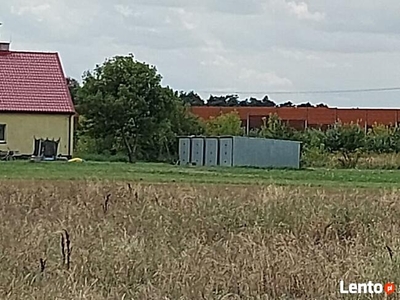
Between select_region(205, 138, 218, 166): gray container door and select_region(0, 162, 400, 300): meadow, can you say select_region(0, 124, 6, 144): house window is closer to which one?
select_region(205, 138, 218, 166): gray container door

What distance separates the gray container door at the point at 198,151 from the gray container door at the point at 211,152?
35 cm

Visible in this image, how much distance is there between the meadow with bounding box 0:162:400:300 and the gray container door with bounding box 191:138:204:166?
119 ft

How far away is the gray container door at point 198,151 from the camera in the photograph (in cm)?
5403

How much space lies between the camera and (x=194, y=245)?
12.3 metres

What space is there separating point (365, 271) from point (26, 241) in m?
4.34

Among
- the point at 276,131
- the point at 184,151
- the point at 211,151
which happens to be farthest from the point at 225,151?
the point at 276,131

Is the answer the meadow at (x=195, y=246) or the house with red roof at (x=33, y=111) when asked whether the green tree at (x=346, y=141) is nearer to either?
the house with red roof at (x=33, y=111)

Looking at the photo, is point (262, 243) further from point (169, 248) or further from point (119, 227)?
point (119, 227)

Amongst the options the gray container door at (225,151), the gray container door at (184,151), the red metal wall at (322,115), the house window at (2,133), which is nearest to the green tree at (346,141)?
the gray container door at (184,151)

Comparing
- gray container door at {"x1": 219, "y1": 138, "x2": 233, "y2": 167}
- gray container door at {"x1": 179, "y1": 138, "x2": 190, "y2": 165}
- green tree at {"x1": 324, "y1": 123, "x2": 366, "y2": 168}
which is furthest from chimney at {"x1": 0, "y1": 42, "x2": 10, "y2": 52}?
green tree at {"x1": 324, "y1": 123, "x2": 366, "y2": 168}

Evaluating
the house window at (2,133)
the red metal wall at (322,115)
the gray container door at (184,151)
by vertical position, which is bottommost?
the gray container door at (184,151)

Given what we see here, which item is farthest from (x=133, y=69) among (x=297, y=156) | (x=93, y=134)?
(x=297, y=156)

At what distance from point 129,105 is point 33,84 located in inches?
208

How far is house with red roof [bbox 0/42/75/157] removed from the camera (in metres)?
52.8
